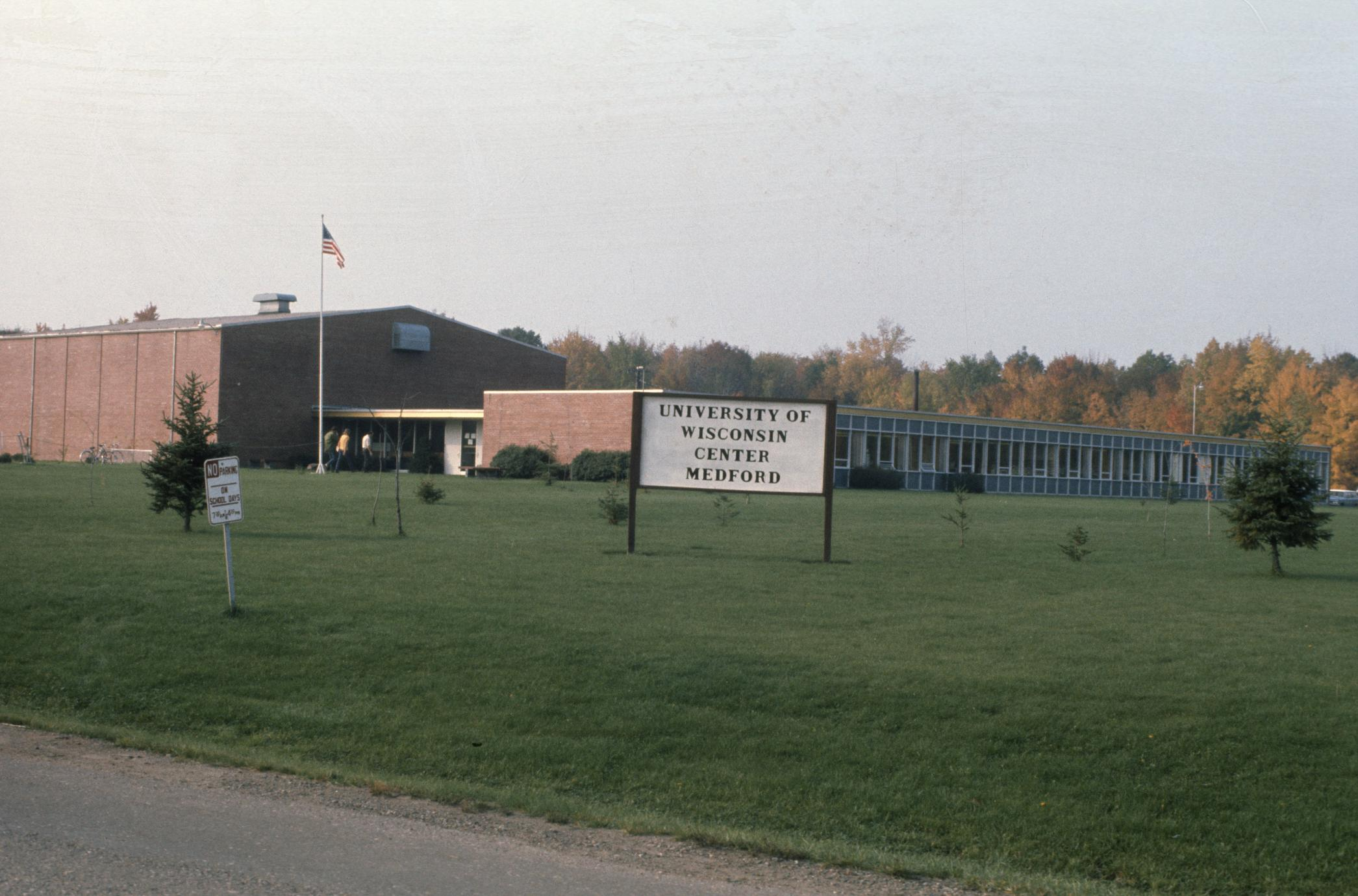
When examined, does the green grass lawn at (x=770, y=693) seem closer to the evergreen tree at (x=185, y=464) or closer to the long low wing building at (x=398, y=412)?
the evergreen tree at (x=185, y=464)

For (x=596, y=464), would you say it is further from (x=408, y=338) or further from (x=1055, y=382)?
(x=1055, y=382)

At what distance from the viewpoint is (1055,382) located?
112 meters

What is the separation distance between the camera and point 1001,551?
22.4 m

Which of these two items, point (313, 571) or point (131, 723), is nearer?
point (131, 723)

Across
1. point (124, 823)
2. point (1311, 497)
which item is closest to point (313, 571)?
point (124, 823)

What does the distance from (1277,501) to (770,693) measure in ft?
40.8

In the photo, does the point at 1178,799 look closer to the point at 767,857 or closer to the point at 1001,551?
the point at 767,857

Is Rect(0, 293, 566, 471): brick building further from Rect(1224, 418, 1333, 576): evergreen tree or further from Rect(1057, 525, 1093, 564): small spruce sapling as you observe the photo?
Rect(1224, 418, 1333, 576): evergreen tree

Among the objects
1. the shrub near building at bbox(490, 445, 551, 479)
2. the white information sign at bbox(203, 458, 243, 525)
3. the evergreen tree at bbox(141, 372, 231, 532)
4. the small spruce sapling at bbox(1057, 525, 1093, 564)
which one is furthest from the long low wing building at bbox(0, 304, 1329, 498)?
the white information sign at bbox(203, 458, 243, 525)

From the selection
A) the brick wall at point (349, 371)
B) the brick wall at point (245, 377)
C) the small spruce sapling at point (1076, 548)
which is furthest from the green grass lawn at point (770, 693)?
the brick wall at point (245, 377)

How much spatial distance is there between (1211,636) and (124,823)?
35.2 feet

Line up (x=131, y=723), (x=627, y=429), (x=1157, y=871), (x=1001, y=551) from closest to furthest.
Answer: (x=1157, y=871)
(x=131, y=723)
(x=1001, y=551)
(x=627, y=429)

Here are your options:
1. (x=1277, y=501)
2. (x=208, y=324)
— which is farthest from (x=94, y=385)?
(x=1277, y=501)

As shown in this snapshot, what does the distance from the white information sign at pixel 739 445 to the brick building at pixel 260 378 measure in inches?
1626
